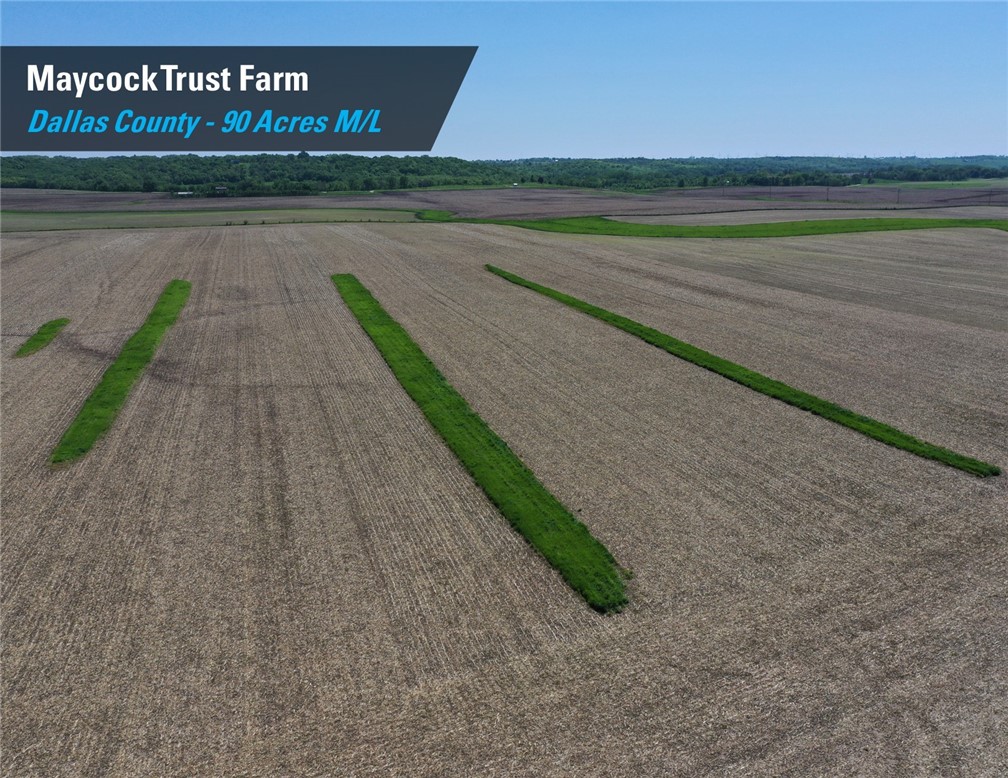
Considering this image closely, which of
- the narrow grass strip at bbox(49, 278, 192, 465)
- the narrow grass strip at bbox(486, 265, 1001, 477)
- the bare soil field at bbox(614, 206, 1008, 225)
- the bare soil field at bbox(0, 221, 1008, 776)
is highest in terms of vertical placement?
the narrow grass strip at bbox(49, 278, 192, 465)

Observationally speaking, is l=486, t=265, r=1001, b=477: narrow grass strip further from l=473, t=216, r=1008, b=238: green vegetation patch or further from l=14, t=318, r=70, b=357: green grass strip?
l=473, t=216, r=1008, b=238: green vegetation patch

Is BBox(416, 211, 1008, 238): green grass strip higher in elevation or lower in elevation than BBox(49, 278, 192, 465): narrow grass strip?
lower

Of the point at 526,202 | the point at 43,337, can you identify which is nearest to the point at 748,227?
the point at 526,202

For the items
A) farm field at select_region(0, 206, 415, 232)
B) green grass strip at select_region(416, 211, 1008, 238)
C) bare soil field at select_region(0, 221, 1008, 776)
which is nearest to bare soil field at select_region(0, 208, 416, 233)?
farm field at select_region(0, 206, 415, 232)

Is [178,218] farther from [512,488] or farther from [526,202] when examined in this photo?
[512,488]

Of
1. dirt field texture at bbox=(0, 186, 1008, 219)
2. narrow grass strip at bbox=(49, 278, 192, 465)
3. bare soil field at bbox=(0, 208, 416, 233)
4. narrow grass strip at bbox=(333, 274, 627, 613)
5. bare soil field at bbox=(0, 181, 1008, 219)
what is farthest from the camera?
bare soil field at bbox=(0, 181, 1008, 219)

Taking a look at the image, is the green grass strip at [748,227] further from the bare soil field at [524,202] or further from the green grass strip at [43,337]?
the green grass strip at [43,337]

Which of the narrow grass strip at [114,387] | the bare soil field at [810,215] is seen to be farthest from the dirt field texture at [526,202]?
the narrow grass strip at [114,387]

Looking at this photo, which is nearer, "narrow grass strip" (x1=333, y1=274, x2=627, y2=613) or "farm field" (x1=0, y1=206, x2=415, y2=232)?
"narrow grass strip" (x1=333, y1=274, x2=627, y2=613)
